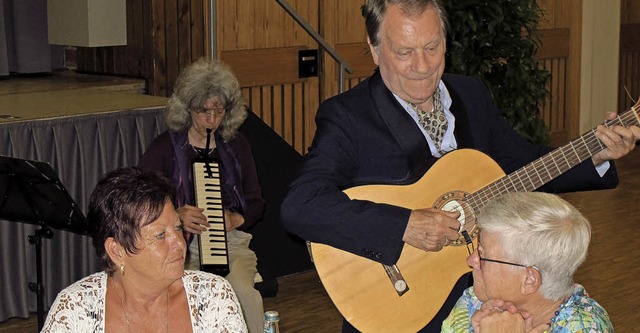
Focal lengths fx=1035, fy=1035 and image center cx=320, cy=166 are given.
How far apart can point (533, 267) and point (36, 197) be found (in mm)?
2337

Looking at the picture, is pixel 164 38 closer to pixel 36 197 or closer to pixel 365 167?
pixel 36 197

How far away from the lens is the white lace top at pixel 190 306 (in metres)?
2.71

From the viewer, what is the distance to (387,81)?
2.80 m

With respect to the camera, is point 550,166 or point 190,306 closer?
point 190,306

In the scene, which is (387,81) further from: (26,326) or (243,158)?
(26,326)

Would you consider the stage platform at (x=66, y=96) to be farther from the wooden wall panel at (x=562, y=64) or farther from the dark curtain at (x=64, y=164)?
the wooden wall panel at (x=562, y=64)

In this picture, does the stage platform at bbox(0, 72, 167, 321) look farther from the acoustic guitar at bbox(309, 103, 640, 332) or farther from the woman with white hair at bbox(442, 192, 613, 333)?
the woman with white hair at bbox(442, 192, 613, 333)

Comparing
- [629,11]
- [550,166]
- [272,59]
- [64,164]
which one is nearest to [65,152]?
[64,164]

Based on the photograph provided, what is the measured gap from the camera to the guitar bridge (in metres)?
2.93

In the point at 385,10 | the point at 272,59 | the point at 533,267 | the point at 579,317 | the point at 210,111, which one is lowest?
the point at 579,317

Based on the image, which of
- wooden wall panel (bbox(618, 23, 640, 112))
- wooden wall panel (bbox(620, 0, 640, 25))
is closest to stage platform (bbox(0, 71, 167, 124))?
wooden wall panel (bbox(618, 23, 640, 112))

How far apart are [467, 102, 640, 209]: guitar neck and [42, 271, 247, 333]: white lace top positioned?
767 mm

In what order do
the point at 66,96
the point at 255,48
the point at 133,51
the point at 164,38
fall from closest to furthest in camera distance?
the point at 66,96 → the point at 164,38 → the point at 133,51 → the point at 255,48

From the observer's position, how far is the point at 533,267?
7.40 feet
